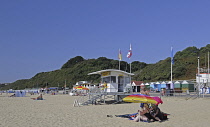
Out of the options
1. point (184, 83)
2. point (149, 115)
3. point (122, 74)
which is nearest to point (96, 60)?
point (184, 83)

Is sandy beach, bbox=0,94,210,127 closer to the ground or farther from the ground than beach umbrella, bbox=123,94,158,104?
closer to the ground

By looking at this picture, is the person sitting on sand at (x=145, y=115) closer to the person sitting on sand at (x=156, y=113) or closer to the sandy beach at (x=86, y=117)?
the person sitting on sand at (x=156, y=113)

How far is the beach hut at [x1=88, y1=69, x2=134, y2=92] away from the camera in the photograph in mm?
21188

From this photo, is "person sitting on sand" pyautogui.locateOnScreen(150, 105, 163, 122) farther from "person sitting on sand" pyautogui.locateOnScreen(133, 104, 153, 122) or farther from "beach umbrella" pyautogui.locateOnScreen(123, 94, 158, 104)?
"beach umbrella" pyautogui.locateOnScreen(123, 94, 158, 104)

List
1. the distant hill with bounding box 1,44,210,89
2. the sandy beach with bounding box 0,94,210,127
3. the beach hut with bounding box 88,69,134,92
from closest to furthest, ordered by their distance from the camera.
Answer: the sandy beach with bounding box 0,94,210,127 < the beach hut with bounding box 88,69,134,92 < the distant hill with bounding box 1,44,210,89

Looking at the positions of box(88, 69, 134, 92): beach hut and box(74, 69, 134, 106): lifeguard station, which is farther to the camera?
box(88, 69, 134, 92): beach hut

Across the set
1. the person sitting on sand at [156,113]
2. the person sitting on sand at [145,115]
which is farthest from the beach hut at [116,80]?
the person sitting on sand at [145,115]

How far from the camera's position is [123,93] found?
69.3 ft

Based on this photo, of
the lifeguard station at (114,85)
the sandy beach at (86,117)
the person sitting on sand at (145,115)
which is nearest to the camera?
the sandy beach at (86,117)

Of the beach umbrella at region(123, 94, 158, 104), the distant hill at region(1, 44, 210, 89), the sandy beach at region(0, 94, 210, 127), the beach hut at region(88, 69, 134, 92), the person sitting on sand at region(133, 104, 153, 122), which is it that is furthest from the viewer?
the distant hill at region(1, 44, 210, 89)

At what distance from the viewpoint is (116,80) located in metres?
21.5

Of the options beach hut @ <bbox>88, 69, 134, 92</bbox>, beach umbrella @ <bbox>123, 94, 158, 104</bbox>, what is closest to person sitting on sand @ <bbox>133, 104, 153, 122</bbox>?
beach umbrella @ <bbox>123, 94, 158, 104</bbox>

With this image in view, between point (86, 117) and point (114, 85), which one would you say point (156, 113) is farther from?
point (114, 85)

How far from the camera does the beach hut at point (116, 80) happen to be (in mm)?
21188
